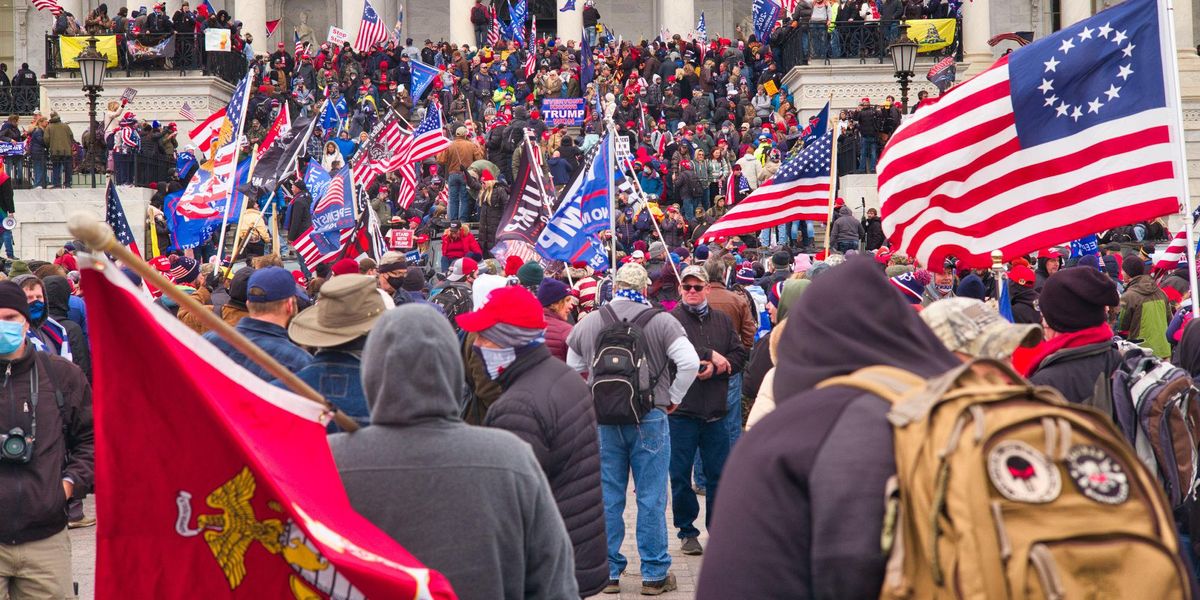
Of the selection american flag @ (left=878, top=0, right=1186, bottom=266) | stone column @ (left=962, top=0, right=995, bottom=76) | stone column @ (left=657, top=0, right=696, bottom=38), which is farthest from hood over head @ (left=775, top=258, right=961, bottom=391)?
stone column @ (left=657, top=0, right=696, bottom=38)

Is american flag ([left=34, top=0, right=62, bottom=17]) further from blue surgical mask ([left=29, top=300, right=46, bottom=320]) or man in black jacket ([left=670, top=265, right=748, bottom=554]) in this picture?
man in black jacket ([left=670, top=265, right=748, bottom=554])

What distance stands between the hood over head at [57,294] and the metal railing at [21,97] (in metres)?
28.1

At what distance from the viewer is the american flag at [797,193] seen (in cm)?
1273

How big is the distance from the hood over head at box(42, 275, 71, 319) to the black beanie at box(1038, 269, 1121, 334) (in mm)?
6817

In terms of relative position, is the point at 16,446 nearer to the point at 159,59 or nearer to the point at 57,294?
the point at 57,294

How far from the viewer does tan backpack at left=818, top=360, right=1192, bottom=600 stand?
7.22 feet

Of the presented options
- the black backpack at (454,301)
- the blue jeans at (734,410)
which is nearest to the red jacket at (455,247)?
the black backpack at (454,301)

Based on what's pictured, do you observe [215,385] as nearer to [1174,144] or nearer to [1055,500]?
[1055,500]

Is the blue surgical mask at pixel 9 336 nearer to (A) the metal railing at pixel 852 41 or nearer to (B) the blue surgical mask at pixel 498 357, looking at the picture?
(B) the blue surgical mask at pixel 498 357

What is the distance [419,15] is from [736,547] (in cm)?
4919

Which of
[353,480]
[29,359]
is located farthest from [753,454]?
[29,359]

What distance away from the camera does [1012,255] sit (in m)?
7.04

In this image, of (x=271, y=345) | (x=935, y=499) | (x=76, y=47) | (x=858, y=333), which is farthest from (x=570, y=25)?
(x=935, y=499)

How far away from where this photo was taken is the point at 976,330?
351cm
